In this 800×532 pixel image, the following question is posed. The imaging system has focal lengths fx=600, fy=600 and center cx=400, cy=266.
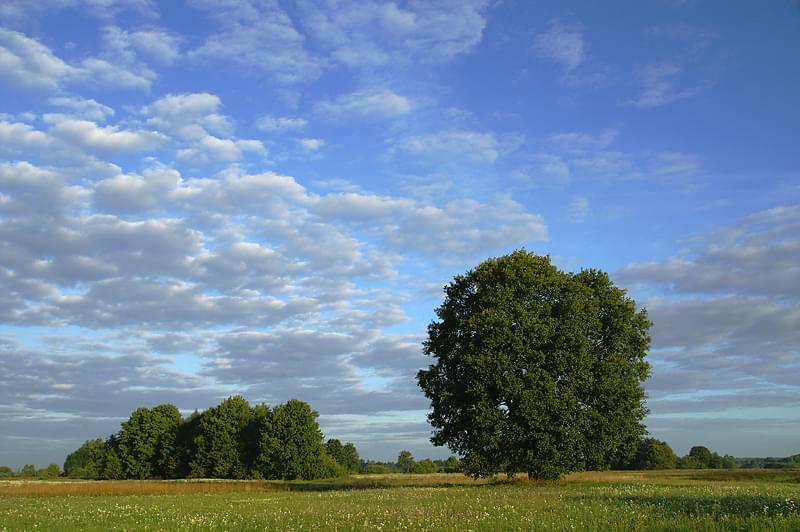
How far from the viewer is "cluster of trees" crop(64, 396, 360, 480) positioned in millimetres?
100125

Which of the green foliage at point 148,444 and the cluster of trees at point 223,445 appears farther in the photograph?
the green foliage at point 148,444

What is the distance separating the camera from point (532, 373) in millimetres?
41656

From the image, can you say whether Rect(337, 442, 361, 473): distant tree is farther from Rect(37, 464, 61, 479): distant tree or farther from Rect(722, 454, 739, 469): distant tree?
Rect(722, 454, 739, 469): distant tree

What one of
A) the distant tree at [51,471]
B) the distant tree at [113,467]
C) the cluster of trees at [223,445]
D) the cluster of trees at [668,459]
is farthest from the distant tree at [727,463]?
the distant tree at [51,471]

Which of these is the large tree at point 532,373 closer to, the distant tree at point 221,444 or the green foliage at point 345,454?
the distant tree at point 221,444

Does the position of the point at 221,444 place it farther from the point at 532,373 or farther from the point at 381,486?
the point at 532,373

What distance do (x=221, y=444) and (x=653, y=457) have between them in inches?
3240

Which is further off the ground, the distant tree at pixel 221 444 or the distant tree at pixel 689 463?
the distant tree at pixel 221 444

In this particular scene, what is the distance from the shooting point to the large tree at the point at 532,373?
4162 centimetres

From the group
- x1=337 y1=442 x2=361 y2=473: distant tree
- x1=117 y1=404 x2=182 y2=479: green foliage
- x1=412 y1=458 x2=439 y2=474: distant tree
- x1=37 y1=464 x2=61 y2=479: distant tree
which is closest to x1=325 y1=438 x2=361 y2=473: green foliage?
x1=337 y1=442 x2=361 y2=473: distant tree

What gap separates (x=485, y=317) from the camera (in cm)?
4334

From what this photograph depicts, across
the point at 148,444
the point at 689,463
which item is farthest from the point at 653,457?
the point at 148,444

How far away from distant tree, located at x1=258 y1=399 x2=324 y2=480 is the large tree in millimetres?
59573

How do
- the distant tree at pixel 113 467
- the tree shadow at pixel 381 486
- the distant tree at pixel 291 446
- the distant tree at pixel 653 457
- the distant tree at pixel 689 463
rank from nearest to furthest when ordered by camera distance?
1. the tree shadow at pixel 381 486
2. the distant tree at pixel 291 446
3. the distant tree at pixel 113 467
4. the distant tree at pixel 653 457
5. the distant tree at pixel 689 463
